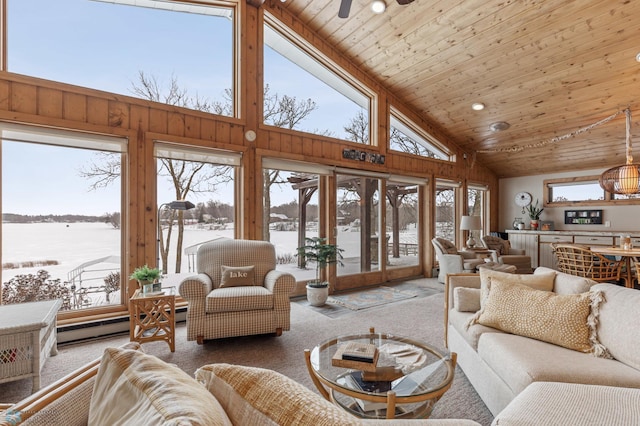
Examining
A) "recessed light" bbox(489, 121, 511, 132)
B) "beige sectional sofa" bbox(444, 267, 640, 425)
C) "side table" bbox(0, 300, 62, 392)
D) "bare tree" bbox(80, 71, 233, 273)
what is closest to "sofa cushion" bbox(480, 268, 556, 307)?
"beige sectional sofa" bbox(444, 267, 640, 425)

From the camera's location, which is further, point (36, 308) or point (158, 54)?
point (158, 54)

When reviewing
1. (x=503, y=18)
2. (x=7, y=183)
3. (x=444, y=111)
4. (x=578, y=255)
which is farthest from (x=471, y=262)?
(x=7, y=183)

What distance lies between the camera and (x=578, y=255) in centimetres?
426

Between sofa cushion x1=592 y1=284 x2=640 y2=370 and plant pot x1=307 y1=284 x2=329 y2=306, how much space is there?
9.42 feet

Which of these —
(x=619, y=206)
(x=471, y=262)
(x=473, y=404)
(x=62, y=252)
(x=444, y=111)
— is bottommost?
(x=473, y=404)

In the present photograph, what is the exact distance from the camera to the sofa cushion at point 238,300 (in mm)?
2740

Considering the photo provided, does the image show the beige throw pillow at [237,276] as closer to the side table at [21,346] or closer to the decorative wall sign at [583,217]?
the side table at [21,346]

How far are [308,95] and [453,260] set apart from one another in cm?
364

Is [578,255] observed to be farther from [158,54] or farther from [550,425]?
[158,54]

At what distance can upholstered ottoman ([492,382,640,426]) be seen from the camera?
112cm

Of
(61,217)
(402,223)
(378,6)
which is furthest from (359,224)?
(61,217)

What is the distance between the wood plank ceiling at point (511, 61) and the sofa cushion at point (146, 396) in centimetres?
429

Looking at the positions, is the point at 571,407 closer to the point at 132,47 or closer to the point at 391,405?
the point at 391,405

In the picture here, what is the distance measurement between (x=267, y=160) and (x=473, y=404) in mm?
3461
